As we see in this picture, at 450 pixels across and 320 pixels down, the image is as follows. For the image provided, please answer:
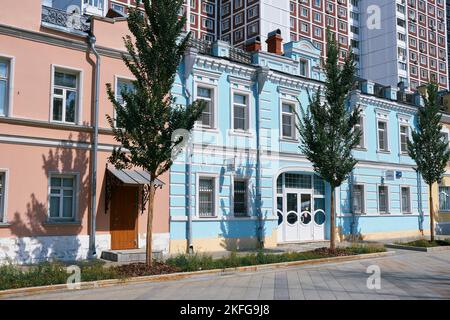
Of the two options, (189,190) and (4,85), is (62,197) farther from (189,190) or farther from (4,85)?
(189,190)

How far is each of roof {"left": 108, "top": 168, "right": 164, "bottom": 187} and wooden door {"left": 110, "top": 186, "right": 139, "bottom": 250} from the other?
0.65 metres

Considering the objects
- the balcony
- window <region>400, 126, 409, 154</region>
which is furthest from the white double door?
the balcony

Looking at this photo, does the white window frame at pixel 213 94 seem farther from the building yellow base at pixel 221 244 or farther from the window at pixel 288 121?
the building yellow base at pixel 221 244

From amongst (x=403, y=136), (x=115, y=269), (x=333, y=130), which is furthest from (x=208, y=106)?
(x=403, y=136)

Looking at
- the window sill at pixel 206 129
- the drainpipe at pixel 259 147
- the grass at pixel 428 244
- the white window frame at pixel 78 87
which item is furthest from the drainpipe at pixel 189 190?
the grass at pixel 428 244

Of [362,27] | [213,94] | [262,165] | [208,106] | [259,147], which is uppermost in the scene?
[362,27]

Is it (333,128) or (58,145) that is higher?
(333,128)

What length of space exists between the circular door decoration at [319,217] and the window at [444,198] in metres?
10.3

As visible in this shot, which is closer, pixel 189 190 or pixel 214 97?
pixel 189 190

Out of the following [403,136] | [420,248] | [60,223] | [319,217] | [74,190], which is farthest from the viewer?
[403,136]

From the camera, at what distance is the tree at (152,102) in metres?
12.2

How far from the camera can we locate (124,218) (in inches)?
623

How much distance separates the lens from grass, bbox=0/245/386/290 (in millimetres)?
9891

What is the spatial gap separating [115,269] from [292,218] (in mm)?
10881
